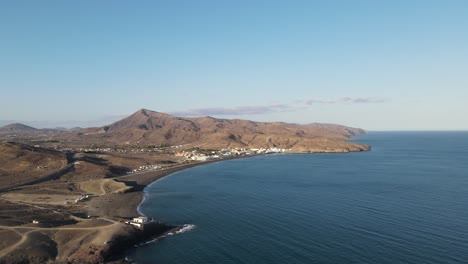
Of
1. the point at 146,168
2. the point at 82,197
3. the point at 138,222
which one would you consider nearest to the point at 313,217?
the point at 138,222

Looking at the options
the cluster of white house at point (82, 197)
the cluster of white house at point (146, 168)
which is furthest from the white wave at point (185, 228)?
the cluster of white house at point (146, 168)

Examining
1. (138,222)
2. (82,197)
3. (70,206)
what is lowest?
(70,206)

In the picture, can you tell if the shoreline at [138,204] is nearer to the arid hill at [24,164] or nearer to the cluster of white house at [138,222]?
the cluster of white house at [138,222]

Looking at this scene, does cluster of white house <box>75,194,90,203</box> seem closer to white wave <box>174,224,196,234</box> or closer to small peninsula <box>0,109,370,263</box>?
small peninsula <box>0,109,370,263</box>

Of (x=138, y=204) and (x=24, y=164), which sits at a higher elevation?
(x=24, y=164)

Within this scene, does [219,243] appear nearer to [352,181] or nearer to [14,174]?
[352,181]

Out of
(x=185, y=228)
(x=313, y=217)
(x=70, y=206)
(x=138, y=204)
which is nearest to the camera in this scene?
(x=185, y=228)

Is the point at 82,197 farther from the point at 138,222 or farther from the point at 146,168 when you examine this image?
the point at 146,168

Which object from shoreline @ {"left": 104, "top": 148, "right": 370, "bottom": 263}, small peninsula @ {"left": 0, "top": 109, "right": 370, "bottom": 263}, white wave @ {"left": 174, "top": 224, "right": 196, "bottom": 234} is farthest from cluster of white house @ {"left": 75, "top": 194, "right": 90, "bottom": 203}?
white wave @ {"left": 174, "top": 224, "right": 196, "bottom": 234}
